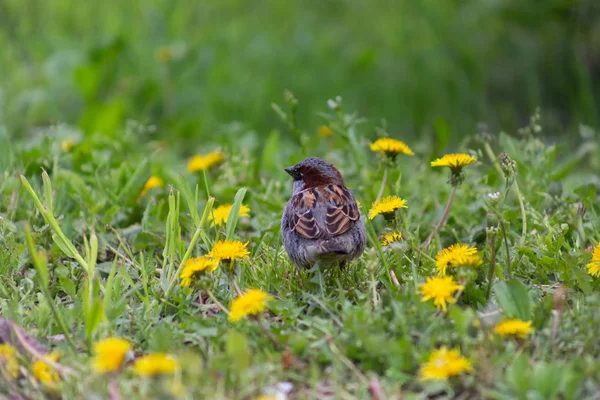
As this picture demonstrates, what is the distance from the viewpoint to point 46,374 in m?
2.93

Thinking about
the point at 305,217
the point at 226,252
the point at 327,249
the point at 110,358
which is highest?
the point at 305,217

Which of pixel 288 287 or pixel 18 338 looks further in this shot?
pixel 288 287

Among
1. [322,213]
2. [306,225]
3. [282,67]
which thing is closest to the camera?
[306,225]

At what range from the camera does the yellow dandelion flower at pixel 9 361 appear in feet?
9.93

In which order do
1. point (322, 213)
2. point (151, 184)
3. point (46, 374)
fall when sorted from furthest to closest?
1. point (151, 184)
2. point (322, 213)
3. point (46, 374)

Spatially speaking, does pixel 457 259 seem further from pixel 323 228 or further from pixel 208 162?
pixel 208 162

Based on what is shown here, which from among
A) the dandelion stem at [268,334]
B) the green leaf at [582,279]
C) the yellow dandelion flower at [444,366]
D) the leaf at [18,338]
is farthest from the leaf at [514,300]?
the leaf at [18,338]

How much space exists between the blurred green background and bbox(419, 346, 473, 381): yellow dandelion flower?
4.92 metres

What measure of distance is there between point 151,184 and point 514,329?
299 centimetres

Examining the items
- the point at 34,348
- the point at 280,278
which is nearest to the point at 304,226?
the point at 280,278

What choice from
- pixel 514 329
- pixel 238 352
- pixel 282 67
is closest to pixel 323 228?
pixel 514 329

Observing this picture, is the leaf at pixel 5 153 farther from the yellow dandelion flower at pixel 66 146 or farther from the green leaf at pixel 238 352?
the green leaf at pixel 238 352

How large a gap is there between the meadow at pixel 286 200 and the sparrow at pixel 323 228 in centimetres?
10

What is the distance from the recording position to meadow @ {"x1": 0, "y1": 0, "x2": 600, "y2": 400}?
3012 millimetres
